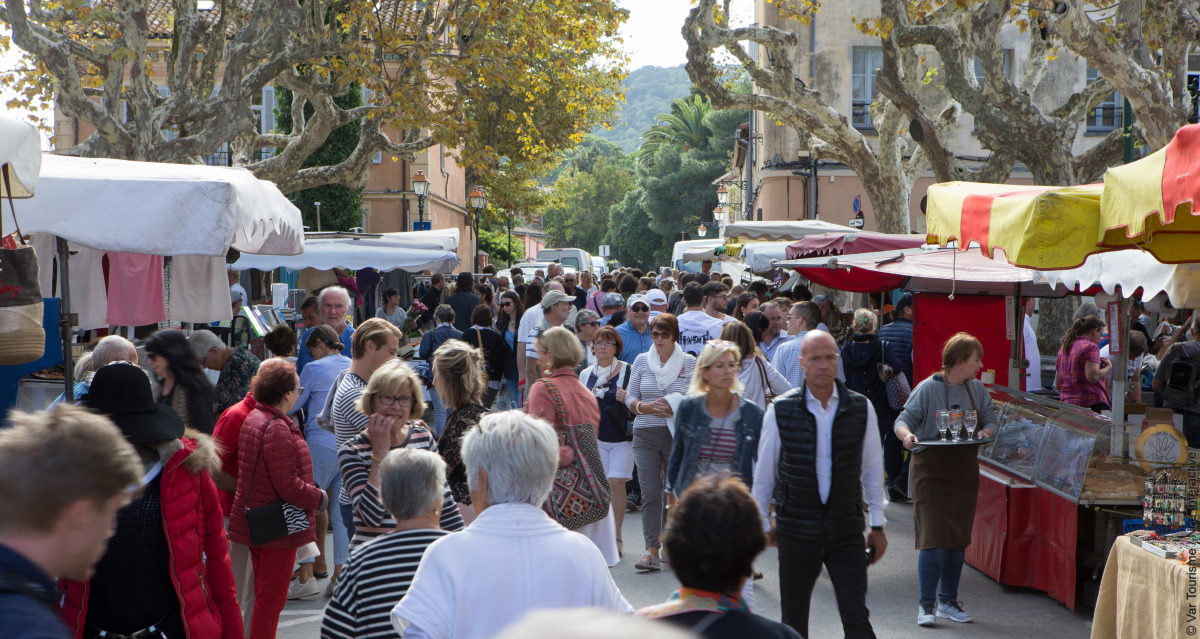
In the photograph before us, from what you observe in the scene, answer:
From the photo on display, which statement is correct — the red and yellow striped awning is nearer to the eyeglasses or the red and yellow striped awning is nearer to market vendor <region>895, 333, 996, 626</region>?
market vendor <region>895, 333, 996, 626</region>

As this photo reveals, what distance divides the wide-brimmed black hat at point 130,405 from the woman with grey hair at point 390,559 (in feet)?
2.86

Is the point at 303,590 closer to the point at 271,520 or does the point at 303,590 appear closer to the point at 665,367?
the point at 271,520

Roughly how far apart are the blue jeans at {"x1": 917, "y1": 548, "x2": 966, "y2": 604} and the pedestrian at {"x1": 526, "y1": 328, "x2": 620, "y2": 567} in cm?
204

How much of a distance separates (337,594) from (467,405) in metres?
2.22

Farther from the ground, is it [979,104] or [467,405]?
[979,104]

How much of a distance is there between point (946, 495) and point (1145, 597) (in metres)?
1.44

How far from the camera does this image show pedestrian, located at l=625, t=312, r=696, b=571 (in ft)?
25.7

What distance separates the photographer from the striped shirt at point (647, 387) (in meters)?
7.85

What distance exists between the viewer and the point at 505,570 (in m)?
3.08

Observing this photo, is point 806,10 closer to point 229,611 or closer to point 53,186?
point 53,186

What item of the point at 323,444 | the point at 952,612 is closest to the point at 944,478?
the point at 952,612

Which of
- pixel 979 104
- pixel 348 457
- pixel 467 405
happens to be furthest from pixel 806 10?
pixel 348 457

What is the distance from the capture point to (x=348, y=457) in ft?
15.5

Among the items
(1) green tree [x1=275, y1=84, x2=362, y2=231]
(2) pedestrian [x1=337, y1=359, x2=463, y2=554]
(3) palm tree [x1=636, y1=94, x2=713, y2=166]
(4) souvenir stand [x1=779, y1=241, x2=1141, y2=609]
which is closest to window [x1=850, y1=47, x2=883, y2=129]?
(1) green tree [x1=275, y1=84, x2=362, y2=231]
